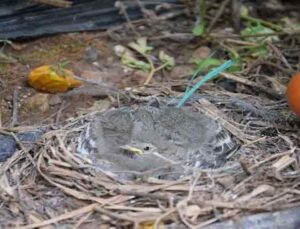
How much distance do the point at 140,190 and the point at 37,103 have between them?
2.85 feet

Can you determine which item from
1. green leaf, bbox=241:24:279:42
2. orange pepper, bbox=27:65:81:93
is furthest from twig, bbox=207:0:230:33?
orange pepper, bbox=27:65:81:93

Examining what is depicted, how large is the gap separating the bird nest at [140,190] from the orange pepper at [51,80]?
467 millimetres

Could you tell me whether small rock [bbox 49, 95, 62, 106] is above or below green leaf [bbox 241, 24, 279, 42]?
above

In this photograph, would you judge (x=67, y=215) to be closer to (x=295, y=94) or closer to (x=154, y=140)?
(x=154, y=140)

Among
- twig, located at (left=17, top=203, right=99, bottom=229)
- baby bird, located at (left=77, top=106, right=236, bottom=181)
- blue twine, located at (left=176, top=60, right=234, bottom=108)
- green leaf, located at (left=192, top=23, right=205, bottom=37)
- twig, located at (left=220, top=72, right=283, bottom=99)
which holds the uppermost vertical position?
twig, located at (left=17, top=203, right=99, bottom=229)

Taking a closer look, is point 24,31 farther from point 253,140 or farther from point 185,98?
point 253,140

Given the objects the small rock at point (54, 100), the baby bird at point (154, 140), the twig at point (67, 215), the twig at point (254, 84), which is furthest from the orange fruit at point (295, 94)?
the small rock at point (54, 100)

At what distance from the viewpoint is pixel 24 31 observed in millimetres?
3426

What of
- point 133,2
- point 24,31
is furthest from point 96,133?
point 133,2

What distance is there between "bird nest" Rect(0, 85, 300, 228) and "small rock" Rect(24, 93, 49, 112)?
14.4 inches

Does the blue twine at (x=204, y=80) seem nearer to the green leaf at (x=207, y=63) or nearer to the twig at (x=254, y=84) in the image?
the twig at (x=254, y=84)

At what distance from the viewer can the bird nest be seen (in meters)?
2.26

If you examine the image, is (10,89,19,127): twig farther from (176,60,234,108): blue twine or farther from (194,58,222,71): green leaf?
(194,58,222,71): green leaf

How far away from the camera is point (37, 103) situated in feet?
9.94
